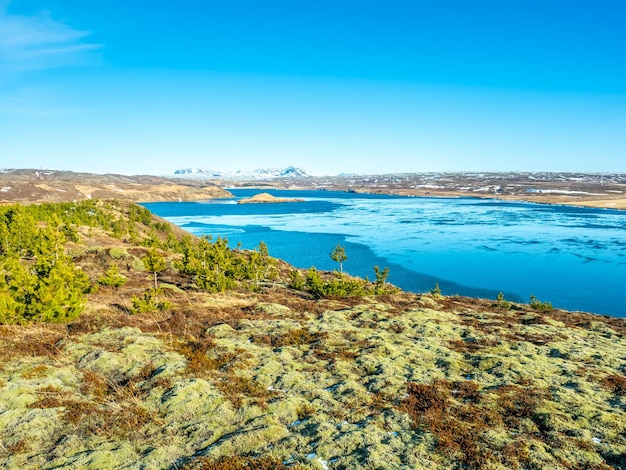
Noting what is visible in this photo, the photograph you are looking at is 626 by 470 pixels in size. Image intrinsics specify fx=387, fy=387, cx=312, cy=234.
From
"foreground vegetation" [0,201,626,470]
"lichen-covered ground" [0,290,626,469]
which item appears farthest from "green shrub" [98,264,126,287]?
"lichen-covered ground" [0,290,626,469]

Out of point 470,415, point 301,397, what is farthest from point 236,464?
point 470,415

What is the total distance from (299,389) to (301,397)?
2.07ft

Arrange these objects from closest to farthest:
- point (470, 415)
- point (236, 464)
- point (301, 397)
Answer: point (236, 464) → point (470, 415) → point (301, 397)

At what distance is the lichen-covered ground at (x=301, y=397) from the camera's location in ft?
31.9

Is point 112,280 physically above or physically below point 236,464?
below

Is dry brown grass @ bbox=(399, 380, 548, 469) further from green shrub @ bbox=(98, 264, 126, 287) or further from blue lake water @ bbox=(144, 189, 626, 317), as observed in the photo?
blue lake water @ bbox=(144, 189, 626, 317)

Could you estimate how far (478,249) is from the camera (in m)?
83.4

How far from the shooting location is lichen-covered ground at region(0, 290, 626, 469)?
9.72 m

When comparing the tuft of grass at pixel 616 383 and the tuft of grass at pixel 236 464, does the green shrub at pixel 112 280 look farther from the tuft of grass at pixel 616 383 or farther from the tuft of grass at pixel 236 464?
the tuft of grass at pixel 616 383

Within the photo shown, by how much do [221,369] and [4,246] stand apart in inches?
1925

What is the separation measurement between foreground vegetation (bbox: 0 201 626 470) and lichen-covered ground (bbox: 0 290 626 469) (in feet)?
0.18

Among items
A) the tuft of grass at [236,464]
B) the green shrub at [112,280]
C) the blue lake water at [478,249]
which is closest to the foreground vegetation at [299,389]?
the tuft of grass at [236,464]

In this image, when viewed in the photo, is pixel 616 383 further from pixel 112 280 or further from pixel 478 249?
pixel 478 249

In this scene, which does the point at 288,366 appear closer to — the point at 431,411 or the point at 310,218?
the point at 431,411
